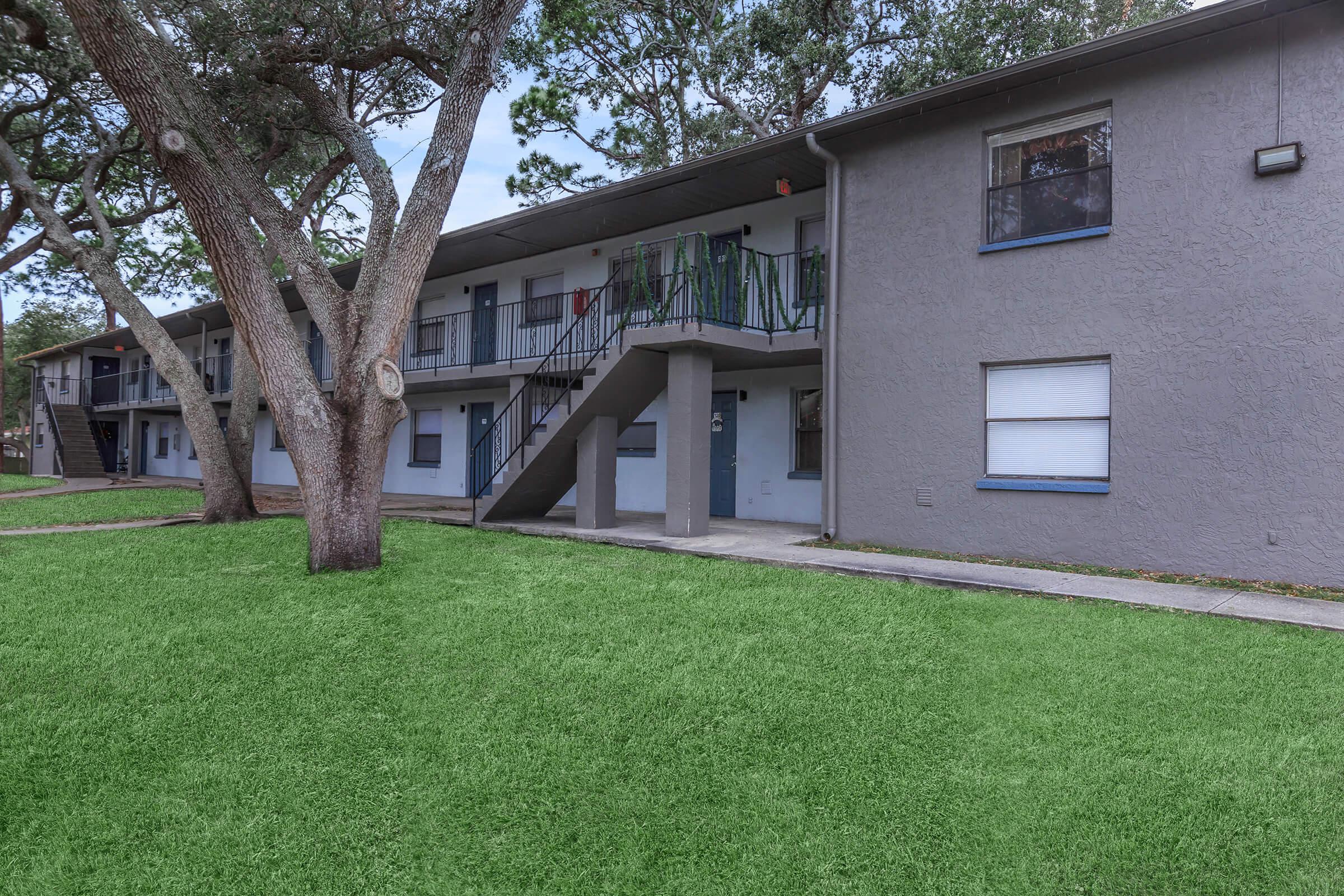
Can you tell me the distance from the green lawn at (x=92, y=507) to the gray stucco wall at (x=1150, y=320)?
11.5 metres

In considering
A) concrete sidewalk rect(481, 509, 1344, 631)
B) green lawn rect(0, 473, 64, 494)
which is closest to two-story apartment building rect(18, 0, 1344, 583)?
concrete sidewalk rect(481, 509, 1344, 631)

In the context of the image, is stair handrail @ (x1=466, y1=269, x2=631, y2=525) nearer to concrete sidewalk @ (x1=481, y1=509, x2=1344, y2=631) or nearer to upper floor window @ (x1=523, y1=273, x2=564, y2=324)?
upper floor window @ (x1=523, y1=273, x2=564, y2=324)

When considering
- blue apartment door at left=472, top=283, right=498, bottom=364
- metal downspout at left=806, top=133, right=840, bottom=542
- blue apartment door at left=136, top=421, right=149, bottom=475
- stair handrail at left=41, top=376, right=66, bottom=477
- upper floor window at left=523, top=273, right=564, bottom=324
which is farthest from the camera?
blue apartment door at left=136, top=421, right=149, bottom=475

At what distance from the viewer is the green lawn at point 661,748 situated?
9.44 ft

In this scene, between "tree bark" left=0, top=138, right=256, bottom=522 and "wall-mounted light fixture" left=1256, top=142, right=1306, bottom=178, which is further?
"tree bark" left=0, top=138, right=256, bottom=522

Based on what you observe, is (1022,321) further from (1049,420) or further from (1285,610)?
(1285,610)

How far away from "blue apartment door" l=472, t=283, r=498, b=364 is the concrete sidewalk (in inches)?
228

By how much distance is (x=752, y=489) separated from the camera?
13.1m

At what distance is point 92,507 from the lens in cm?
1427

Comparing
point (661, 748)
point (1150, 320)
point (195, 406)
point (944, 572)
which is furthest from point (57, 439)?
point (1150, 320)

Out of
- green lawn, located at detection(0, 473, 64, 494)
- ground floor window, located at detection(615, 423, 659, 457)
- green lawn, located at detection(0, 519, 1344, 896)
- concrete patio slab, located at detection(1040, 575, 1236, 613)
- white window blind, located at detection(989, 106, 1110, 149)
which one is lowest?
green lawn, located at detection(0, 519, 1344, 896)

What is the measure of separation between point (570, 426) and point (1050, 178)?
6467 mm

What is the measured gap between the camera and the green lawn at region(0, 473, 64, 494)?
19469 mm

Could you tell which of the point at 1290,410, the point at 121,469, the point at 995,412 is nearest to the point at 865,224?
the point at 995,412
